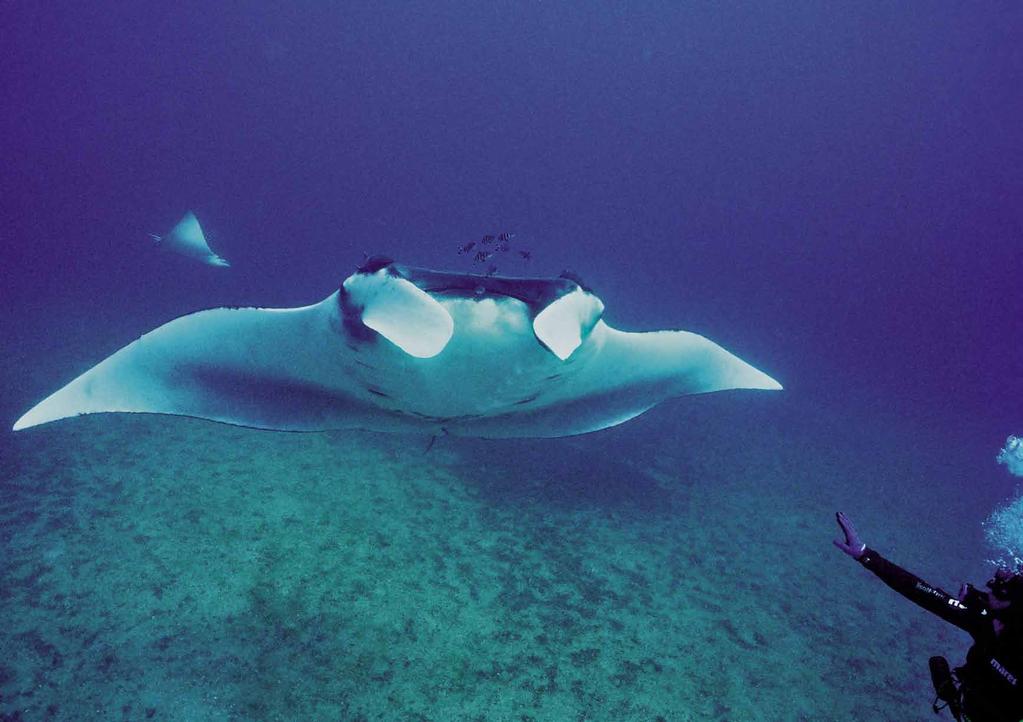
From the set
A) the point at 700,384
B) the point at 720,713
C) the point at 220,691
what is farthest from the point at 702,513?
the point at 220,691

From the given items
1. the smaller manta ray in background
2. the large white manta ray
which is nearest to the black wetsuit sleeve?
the large white manta ray

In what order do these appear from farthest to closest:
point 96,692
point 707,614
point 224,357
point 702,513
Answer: point 702,513 < point 707,614 < point 96,692 < point 224,357

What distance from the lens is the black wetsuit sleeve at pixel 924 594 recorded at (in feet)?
6.71

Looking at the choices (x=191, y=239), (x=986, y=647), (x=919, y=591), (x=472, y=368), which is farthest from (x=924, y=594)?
(x=191, y=239)

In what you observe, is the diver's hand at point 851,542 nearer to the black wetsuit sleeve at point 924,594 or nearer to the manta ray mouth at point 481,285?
the black wetsuit sleeve at point 924,594

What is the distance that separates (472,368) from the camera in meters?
2.06

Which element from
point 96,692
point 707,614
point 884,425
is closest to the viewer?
point 96,692

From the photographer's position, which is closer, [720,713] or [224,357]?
[224,357]

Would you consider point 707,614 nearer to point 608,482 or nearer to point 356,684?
point 608,482

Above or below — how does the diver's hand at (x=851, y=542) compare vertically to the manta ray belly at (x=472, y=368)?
below

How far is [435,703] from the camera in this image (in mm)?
2953

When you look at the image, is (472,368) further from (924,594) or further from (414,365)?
(924,594)

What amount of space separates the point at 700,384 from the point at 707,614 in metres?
2.58

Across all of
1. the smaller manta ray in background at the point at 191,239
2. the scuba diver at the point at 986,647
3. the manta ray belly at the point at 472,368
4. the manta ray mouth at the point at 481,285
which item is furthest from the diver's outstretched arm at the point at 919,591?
the smaller manta ray in background at the point at 191,239
